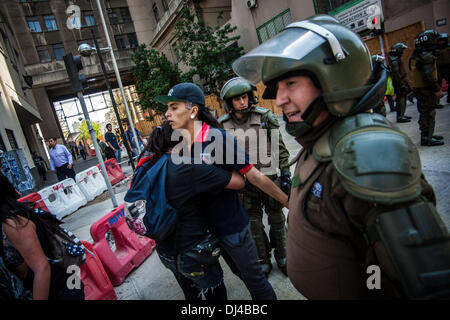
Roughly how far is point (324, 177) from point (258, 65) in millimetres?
823

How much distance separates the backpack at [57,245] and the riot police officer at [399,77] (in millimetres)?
7762

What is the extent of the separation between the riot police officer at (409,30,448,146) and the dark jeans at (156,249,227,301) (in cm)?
499

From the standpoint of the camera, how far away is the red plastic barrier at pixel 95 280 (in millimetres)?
2717

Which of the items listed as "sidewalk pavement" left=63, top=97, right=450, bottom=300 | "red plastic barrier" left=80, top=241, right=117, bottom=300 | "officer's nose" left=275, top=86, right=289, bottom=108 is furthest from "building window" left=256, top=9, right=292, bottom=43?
"officer's nose" left=275, top=86, right=289, bottom=108

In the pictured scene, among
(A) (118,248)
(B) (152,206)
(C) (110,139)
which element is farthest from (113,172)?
(B) (152,206)

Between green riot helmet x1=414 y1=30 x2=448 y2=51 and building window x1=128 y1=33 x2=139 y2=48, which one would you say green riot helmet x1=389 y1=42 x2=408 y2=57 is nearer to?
green riot helmet x1=414 y1=30 x2=448 y2=51

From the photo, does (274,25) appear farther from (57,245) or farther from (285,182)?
(57,245)

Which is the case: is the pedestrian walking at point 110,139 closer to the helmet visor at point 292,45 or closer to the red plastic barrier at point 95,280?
the red plastic barrier at point 95,280

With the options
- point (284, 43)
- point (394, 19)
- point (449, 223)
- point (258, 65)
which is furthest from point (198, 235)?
point (394, 19)

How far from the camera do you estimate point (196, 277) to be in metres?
1.70

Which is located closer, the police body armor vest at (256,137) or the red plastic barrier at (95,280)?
the red plastic barrier at (95,280)

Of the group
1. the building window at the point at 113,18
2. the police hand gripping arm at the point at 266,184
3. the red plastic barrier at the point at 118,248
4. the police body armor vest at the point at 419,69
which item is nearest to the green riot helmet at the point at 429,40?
the police body armor vest at the point at 419,69

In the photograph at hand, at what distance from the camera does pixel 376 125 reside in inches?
33.1
